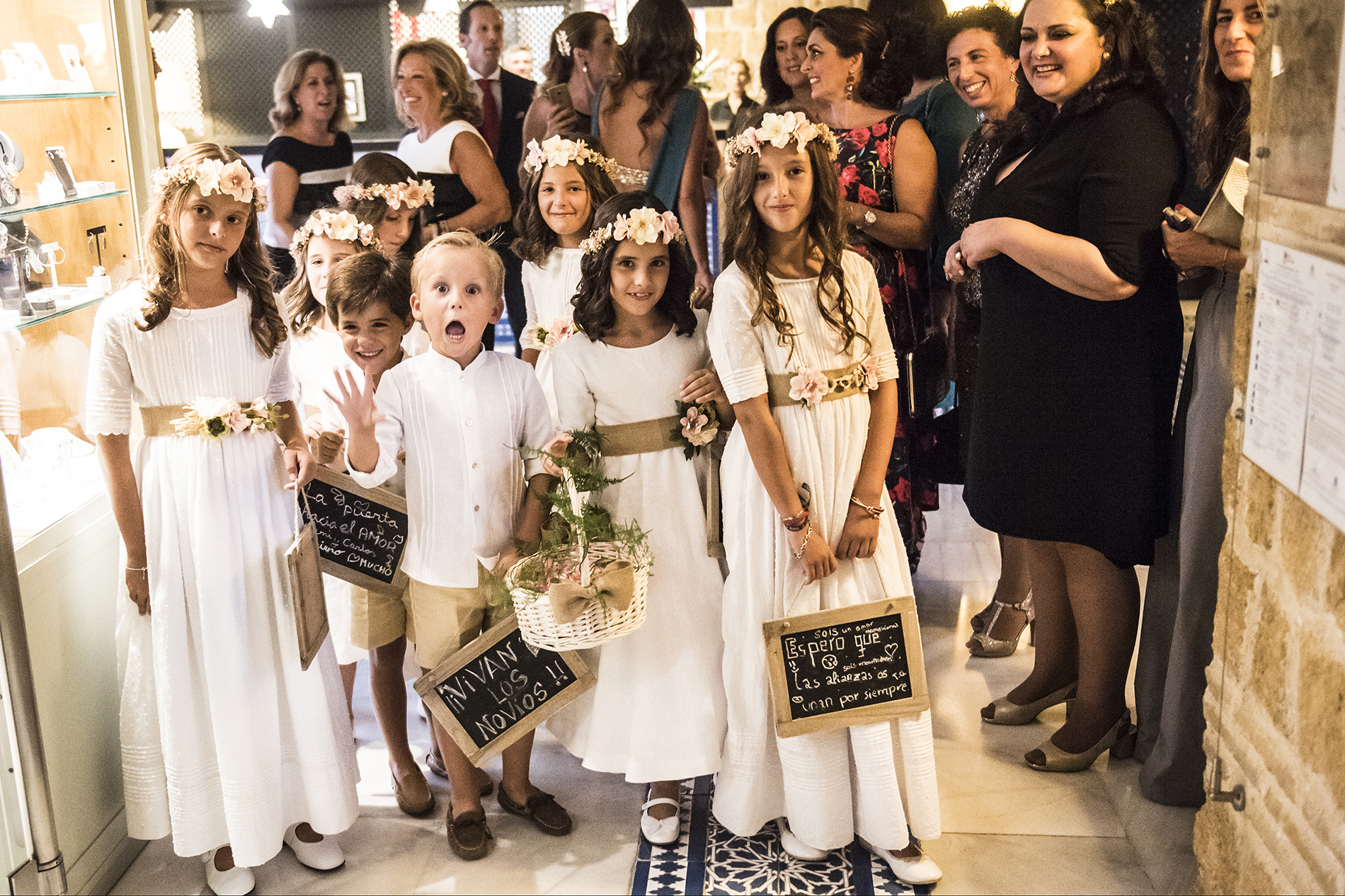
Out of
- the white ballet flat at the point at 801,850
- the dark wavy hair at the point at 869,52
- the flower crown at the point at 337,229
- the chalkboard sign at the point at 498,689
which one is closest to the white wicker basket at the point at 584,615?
the chalkboard sign at the point at 498,689

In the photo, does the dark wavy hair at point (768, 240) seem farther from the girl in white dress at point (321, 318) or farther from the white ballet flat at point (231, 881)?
the white ballet flat at point (231, 881)

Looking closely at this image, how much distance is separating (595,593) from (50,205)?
157 centimetres

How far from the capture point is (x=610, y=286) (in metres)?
2.65

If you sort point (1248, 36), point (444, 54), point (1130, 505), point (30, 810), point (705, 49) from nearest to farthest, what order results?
point (30, 810) → point (1248, 36) → point (1130, 505) → point (444, 54) → point (705, 49)

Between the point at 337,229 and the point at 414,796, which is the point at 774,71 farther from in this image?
the point at 414,796

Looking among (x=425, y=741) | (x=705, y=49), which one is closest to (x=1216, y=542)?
(x=425, y=741)

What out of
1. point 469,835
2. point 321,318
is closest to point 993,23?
point 321,318

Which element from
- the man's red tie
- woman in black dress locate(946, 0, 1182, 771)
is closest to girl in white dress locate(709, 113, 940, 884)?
woman in black dress locate(946, 0, 1182, 771)

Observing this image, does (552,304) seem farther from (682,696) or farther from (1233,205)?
(1233,205)

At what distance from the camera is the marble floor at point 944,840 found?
261 centimetres

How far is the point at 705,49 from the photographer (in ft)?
29.2

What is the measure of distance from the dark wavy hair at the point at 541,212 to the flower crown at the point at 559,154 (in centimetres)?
2

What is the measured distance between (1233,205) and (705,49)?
700 centimetres

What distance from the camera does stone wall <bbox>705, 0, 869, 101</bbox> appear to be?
880 cm
